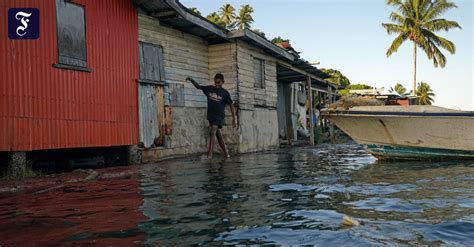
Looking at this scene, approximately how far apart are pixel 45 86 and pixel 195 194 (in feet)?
14.5

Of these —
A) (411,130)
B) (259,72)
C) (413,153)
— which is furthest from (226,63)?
(413,153)

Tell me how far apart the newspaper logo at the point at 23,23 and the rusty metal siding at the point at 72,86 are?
9cm

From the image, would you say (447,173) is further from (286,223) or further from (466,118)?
(286,223)

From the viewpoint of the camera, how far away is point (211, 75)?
38.9 feet

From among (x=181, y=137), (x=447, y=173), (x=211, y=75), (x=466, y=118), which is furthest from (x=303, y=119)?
(x=447, y=173)

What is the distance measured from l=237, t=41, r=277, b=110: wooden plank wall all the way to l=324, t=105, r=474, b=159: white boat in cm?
419

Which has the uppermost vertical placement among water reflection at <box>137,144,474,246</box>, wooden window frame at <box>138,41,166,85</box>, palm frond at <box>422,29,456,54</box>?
palm frond at <box>422,29,456,54</box>

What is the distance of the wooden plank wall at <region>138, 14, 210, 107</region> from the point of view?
980 cm

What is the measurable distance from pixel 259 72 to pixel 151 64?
16.1 ft

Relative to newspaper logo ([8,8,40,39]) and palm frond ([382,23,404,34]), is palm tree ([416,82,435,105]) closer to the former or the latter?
palm frond ([382,23,404,34])

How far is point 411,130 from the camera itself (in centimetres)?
788

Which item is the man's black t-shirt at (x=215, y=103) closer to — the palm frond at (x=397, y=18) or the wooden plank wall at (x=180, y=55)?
the wooden plank wall at (x=180, y=55)

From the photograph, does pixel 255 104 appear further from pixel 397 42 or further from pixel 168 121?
pixel 397 42

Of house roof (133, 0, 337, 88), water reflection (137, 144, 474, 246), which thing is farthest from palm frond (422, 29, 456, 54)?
water reflection (137, 144, 474, 246)
